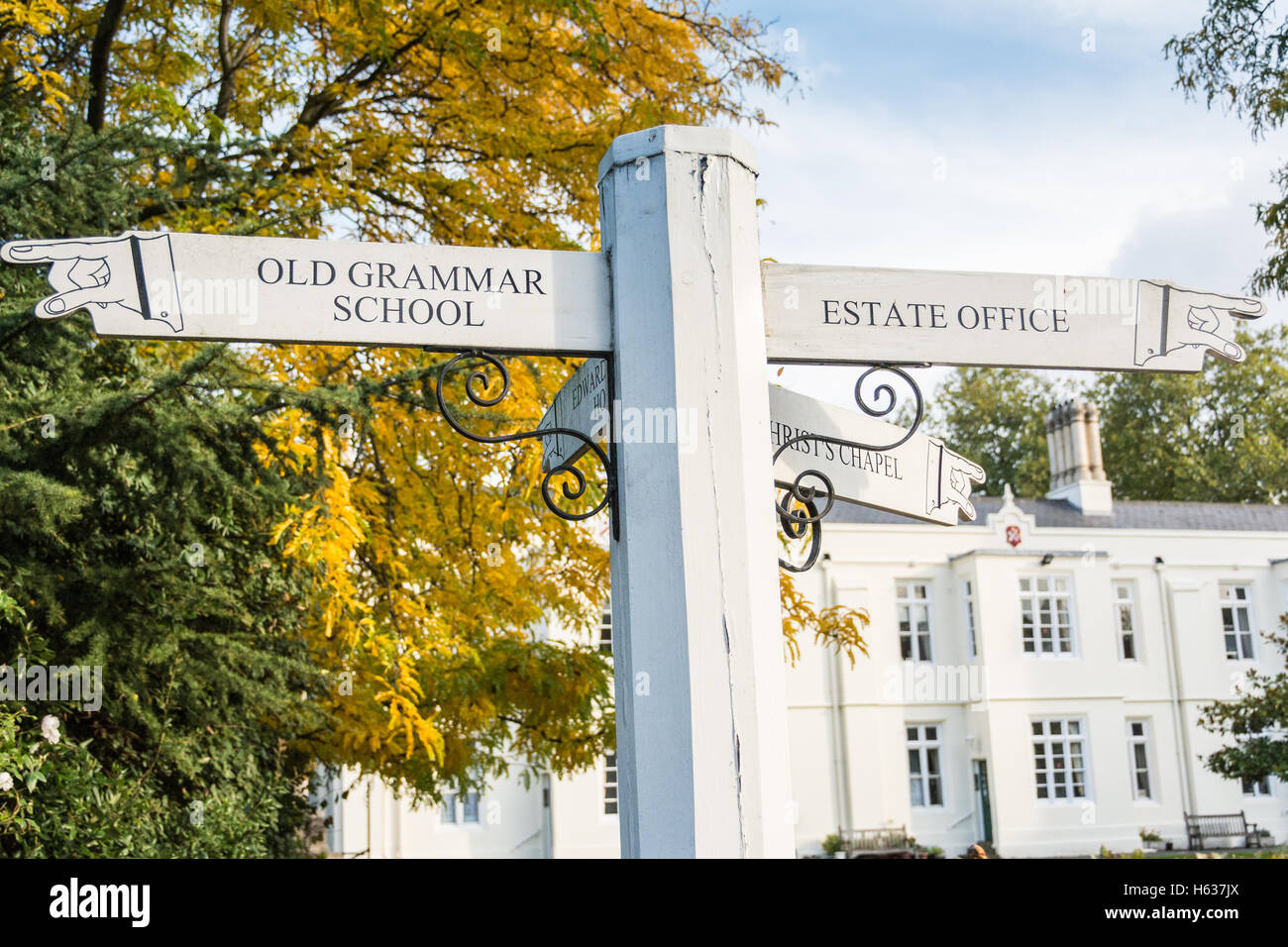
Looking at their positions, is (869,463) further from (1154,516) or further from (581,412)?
(1154,516)

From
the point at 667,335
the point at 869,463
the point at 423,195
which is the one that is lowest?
the point at 869,463

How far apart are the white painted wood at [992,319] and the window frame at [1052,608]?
89.0 feet

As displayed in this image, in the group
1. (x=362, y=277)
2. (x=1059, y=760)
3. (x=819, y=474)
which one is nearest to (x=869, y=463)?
(x=819, y=474)

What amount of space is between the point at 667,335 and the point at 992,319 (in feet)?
2.41

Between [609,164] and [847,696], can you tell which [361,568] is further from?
[847,696]

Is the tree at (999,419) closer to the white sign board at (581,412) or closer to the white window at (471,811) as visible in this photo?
the white window at (471,811)

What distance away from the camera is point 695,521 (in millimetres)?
2195

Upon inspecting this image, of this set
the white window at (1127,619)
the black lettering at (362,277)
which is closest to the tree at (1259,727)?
the white window at (1127,619)

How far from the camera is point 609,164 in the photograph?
2.41m

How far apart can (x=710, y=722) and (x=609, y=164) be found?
1.08 metres

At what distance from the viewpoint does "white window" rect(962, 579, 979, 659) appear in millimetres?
28562

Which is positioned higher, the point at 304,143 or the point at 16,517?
the point at 304,143

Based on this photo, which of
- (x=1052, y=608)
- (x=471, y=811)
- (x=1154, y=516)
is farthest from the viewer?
(x=1154, y=516)
